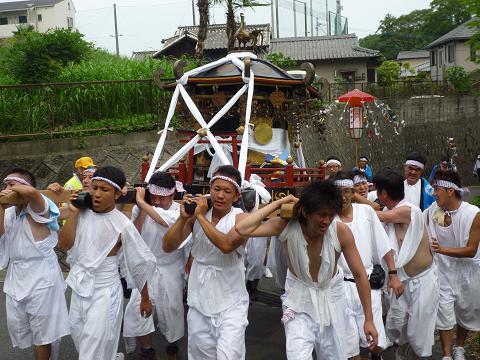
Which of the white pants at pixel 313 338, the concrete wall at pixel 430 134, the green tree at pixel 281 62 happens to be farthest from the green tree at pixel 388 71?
the white pants at pixel 313 338

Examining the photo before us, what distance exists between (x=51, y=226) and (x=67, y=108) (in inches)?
321

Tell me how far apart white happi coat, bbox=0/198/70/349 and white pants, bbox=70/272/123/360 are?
33cm

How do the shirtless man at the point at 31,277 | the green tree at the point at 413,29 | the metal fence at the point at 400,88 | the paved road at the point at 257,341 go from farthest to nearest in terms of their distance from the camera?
the green tree at the point at 413,29
the metal fence at the point at 400,88
the paved road at the point at 257,341
the shirtless man at the point at 31,277

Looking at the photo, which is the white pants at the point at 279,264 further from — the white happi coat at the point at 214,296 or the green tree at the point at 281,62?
the green tree at the point at 281,62

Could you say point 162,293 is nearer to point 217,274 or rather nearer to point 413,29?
point 217,274

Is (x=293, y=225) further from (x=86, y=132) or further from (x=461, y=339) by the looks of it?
(x=86, y=132)

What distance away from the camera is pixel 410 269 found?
228 inches

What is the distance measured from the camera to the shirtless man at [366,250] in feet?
17.7

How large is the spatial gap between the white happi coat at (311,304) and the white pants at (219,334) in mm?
487

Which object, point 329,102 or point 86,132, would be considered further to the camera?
point 329,102

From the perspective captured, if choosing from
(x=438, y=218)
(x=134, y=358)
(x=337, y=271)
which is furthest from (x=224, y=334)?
(x=438, y=218)

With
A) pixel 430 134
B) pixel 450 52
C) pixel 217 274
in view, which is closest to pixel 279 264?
pixel 217 274

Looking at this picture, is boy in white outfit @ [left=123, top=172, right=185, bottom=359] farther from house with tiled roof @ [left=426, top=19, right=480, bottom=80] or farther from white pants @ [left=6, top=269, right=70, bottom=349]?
house with tiled roof @ [left=426, top=19, right=480, bottom=80]

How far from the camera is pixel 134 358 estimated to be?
20.8 feet
